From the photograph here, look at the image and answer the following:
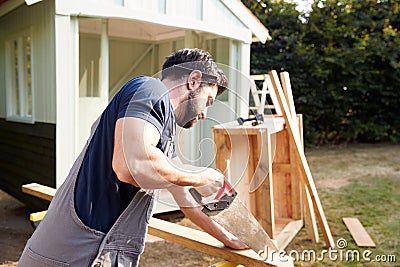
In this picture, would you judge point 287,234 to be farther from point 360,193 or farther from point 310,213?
point 360,193

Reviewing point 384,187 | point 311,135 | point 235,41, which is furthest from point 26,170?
point 311,135

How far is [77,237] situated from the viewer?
1391 millimetres

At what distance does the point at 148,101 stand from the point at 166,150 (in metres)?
0.20

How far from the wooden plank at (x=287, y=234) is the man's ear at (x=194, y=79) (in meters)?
2.79

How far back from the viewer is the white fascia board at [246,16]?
520 centimetres

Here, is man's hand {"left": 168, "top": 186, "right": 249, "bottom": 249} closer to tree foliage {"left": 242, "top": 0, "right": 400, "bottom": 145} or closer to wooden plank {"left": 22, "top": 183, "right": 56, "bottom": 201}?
wooden plank {"left": 22, "top": 183, "right": 56, "bottom": 201}

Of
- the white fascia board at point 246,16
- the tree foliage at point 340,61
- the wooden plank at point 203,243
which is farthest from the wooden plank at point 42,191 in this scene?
the tree foliage at point 340,61

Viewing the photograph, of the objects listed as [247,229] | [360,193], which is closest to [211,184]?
[247,229]

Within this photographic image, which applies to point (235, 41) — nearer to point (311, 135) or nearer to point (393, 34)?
point (311, 135)

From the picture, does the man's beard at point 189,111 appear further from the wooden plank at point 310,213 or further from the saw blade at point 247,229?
the wooden plank at point 310,213

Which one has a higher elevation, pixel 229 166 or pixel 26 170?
pixel 229 166

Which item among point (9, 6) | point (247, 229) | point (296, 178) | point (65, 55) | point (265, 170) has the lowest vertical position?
point (296, 178)

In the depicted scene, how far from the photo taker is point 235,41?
5.49 meters

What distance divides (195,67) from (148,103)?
0.68 feet
